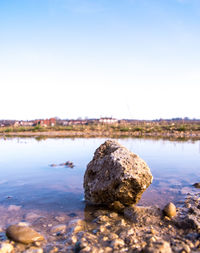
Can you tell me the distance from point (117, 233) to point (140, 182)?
1.30m

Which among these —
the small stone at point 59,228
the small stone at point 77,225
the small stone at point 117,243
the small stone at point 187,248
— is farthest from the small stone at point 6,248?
the small stone at point 187,248

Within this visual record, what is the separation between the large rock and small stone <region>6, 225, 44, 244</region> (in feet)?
5.83

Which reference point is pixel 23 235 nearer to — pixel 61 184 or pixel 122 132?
pixel 61 184

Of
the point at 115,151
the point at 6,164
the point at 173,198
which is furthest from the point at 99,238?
the point at 6,164

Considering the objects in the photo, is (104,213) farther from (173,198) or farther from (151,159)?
(151,159)

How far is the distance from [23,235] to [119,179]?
81.9 inches

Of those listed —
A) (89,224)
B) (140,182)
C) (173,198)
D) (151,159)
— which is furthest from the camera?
(151,159)

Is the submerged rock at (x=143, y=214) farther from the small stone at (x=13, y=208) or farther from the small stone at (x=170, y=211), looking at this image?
the small stone at (x=13, y=208)

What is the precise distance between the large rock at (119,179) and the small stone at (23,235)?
1777 mm

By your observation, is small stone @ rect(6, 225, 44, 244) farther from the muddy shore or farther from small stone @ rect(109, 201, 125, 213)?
small stone @ rect(109, 201, 125, 213)

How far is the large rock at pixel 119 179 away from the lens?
16.8 feet

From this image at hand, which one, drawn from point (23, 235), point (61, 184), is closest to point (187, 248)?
point (23, 235)

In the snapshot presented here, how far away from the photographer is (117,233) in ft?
13.8

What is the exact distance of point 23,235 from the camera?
4.05 meters
